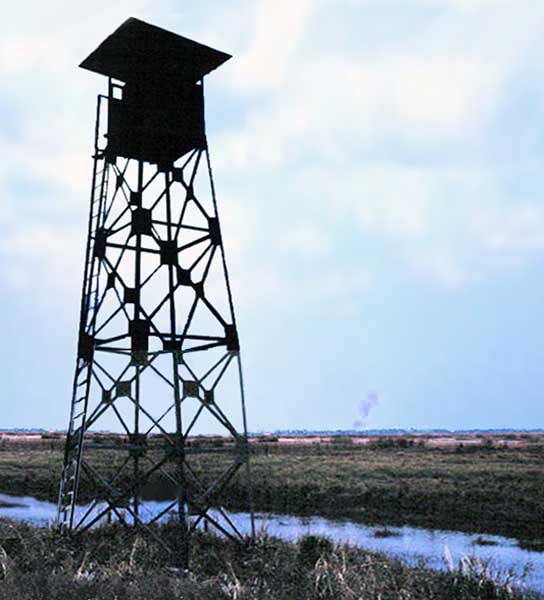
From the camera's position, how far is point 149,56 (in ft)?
57.0

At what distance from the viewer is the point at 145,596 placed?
33.5 feet

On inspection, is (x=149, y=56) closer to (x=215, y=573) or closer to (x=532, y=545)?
(x=215, y=573)

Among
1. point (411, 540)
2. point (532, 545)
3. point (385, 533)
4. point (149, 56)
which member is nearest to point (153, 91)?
point (149, 56)

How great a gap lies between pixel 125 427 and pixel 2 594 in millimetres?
8055

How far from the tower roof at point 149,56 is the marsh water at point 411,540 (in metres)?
11.1

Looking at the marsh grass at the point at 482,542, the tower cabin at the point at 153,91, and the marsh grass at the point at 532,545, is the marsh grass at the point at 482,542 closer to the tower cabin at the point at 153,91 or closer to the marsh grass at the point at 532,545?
the marsh grass at the point at 532,545

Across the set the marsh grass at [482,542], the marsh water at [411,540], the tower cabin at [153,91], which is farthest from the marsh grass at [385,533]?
the tower cabin at [153,91]

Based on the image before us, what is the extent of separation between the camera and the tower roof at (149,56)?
16938 mm

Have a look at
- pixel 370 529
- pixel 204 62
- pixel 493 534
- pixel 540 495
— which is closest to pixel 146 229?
pixel 204 62

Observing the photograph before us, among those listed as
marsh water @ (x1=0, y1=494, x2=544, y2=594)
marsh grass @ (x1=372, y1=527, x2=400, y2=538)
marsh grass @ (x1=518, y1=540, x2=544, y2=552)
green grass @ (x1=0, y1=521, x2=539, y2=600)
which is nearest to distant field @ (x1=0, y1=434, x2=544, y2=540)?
marsh grass @ (x1=518, y1=540, x2=544, y2=552)

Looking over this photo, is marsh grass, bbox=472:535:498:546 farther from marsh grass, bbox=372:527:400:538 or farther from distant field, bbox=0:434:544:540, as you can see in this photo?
marsh grass, bbox=372:527:400:538

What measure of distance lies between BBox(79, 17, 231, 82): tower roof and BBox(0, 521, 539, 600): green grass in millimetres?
10960

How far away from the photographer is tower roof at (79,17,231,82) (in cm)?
1694

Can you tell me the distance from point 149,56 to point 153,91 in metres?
0.84
